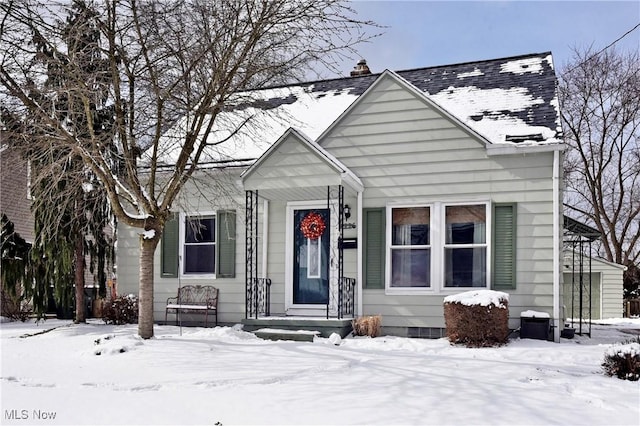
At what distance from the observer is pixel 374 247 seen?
35.7 feet

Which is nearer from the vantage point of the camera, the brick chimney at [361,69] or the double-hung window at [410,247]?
the double-hung window at [410,247]

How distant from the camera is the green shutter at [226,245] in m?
12.0

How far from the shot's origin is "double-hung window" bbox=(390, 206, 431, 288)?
1065cm

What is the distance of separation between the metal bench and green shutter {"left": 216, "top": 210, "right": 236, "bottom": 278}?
45cm

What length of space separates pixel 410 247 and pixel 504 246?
1.67 metres

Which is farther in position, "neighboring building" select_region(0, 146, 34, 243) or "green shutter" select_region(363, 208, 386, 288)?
"neighboring building" select_region(0, 146, 34, 243)

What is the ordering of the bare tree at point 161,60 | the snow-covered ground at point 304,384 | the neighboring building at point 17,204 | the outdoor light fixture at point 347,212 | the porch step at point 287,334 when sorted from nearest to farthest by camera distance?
the snow-covered ground at point 304,384
the bare tree at point 161,60
the porch step at point 287,334
the outdoor light fixture at point 347,212
the neighboring building at point 17,204

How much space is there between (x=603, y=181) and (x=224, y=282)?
22.7 meters

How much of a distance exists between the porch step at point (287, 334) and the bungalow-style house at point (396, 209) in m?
0.32

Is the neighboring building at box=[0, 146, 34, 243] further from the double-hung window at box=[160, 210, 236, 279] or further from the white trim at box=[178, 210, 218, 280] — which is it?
the white trim at box=[178, 210, 218, 280]

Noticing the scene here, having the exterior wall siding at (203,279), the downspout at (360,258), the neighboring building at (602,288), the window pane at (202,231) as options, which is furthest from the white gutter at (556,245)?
the neighboring building at (602,288)

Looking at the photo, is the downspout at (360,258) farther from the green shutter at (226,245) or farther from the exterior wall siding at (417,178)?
the green shutter at (226,245)

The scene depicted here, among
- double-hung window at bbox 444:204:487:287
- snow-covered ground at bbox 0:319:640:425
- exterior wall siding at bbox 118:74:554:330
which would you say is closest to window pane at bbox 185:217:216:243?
exterior wall siding at bbox 118:74:554:330

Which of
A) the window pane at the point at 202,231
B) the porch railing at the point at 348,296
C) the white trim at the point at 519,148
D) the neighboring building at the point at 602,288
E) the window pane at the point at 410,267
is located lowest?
the neighboring building at the point at 602,288
